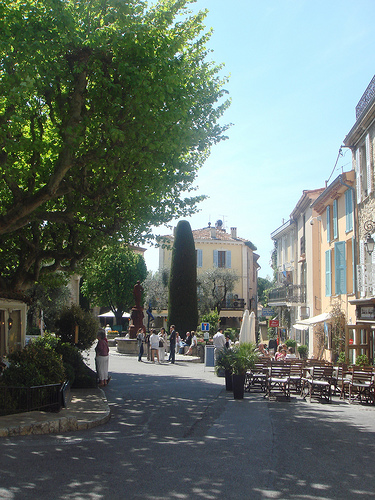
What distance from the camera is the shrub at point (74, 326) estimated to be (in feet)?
63.1

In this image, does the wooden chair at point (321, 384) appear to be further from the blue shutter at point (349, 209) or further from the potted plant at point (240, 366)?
the blue shutter at point (349, 209)


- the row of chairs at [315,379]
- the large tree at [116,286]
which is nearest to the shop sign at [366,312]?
the row of chairs at [315,379]

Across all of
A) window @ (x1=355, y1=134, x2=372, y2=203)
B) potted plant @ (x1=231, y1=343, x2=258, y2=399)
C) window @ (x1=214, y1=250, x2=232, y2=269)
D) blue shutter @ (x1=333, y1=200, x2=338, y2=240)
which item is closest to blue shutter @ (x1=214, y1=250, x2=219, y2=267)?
window @ (x1=214, y1=250, x2=232, y2=269)

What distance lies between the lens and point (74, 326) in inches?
756

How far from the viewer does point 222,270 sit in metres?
53.2

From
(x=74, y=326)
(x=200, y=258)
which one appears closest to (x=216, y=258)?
(x=200, y=258)

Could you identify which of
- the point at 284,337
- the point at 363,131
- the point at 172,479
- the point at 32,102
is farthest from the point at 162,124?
the point at 284,337

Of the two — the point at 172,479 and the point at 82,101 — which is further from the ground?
the point at 82,101

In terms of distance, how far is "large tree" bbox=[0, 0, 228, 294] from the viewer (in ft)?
33.8

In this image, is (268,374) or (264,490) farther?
(268,374)

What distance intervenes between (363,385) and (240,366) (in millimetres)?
3160

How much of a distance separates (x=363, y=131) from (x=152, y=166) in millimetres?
9451

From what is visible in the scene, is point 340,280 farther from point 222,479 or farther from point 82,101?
point 222,479

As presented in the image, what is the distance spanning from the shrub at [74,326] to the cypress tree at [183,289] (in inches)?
867
